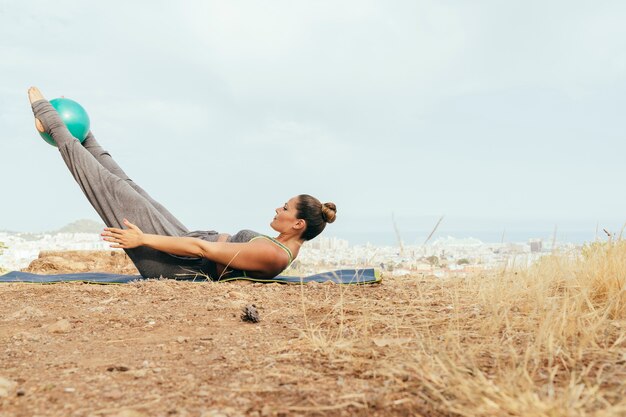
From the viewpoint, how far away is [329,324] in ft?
9.09

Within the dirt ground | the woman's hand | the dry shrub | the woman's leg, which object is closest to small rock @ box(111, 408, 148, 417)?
the dirt ground

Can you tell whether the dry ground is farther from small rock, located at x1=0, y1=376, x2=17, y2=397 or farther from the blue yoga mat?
the blue yoga mat

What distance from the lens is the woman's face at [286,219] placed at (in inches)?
188

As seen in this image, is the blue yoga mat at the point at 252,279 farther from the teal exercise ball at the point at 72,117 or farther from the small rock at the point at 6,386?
the small rock at the point at 6,386

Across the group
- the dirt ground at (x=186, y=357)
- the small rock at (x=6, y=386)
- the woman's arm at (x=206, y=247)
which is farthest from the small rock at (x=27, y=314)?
the small rock at (x=6, y=386)

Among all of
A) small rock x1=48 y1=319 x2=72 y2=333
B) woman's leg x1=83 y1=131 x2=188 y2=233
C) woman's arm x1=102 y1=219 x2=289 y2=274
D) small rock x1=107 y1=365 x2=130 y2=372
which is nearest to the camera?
small rock x1=107 y1=365 x2=130 y2=372

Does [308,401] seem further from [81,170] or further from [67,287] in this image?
[81,170]

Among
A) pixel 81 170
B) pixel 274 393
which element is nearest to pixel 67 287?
pixel 81 170

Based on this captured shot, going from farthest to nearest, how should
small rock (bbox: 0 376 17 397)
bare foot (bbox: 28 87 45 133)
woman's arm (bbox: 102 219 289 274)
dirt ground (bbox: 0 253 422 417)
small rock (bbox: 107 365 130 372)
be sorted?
bare foot (bbox: 28 87 45 133) → woman's arm (bbox: 102 219 289 274) → small rock (bbox: 107 365 130 372) → small rock (bbox: 0 376 17 397) → dirt ground (bbox: 0 253 422 417)

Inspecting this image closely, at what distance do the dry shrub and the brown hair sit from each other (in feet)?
4.77

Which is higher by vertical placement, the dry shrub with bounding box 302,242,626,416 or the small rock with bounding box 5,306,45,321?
the dry shrub with bounding box 302,242,626,416

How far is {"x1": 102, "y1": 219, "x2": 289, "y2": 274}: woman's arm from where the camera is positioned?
4492mm

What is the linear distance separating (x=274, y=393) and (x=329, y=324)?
106 centimetres

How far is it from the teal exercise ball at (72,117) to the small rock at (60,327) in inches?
111
